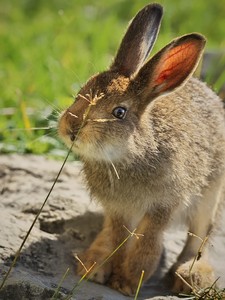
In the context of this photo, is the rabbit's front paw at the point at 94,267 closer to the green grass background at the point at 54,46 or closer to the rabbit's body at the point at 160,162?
the rabbit's body at the point at 160,162

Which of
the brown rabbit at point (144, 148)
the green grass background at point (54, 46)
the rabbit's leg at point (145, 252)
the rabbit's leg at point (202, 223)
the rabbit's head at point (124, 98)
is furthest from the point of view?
the green grass background at point (54, 46)

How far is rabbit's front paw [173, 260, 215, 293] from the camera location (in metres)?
5.38

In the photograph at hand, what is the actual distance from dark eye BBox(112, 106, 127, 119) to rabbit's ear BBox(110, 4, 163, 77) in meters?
0.32

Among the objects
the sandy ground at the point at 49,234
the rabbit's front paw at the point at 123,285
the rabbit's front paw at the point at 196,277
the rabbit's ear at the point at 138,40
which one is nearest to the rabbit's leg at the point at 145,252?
the rabbit's front paw at the point at 123,285


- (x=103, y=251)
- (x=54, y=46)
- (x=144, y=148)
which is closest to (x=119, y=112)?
(x=144, y=148)

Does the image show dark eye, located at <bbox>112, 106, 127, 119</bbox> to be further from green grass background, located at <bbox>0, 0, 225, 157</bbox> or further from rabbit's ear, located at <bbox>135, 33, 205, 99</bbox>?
green grass background, located at <bbox>0, 0, 225, 157</bbox>

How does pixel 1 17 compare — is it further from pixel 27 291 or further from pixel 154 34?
pixel 27 291

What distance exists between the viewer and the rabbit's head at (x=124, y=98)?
486 centimetres

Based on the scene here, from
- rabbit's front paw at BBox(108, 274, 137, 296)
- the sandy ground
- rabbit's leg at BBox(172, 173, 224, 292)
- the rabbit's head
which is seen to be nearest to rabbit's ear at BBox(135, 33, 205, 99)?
the rabbit's head

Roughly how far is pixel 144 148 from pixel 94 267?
830mm

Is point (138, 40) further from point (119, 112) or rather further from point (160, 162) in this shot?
point (160, 162)

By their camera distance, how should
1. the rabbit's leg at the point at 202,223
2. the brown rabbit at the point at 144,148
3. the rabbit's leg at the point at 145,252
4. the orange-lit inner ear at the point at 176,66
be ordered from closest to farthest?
the brown rabbit at the point at 144,148, the orange-lit inner ear at the point at 176,66, the rabbit's leg at the point at 145,252, the rabbit's leg at the point at 202,223

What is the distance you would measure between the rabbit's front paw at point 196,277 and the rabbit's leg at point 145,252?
0.73 ft

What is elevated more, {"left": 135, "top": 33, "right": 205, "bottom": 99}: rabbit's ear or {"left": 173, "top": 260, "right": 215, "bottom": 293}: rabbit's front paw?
{"left": 135, "top": 33, "right": 205, "bottom": 99}: rabbit's ear
